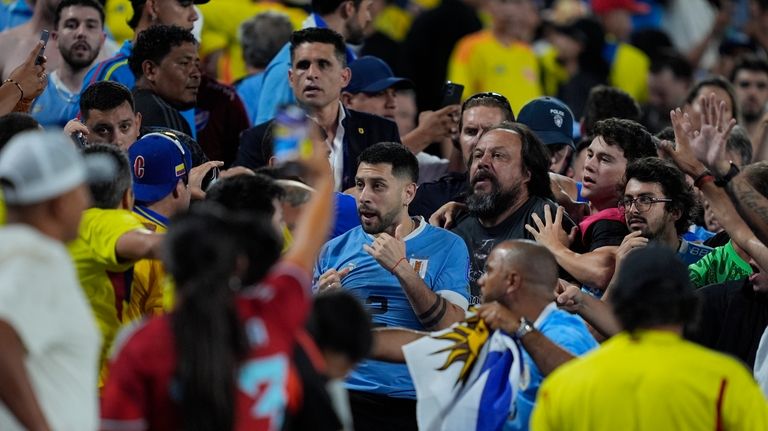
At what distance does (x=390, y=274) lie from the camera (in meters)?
8.02

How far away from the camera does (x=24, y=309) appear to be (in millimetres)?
4750

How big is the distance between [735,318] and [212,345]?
3907 millimetres

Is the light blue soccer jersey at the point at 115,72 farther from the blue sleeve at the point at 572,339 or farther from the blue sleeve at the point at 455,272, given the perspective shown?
the blue sleeve at the point at 572,339

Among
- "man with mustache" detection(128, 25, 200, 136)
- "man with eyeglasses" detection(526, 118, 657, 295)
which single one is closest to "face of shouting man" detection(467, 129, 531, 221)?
"man with eyeglasses" detection(526, 118, 657, 295)

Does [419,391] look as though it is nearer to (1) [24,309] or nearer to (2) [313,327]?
(2) [313,327]

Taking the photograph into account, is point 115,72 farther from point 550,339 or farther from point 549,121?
point 550,339

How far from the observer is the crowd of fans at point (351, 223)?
4789mm

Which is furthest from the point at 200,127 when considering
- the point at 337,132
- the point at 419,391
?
the point at 419,391

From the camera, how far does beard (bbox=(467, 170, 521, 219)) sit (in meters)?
8.47

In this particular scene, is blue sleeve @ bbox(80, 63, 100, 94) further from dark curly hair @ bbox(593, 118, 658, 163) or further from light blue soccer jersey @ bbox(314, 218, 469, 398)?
dark curly hair @ bbox(593, 118, 658, 163)

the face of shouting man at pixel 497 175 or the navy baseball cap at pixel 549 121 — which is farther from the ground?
the navy baseball cap at pixel 549 121

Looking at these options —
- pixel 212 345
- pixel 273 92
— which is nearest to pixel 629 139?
pixel 273 92

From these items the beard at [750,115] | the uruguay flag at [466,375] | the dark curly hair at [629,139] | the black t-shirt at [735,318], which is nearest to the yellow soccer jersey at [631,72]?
the beard at [750,115]

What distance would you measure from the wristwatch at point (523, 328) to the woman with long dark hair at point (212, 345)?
1657 mm
